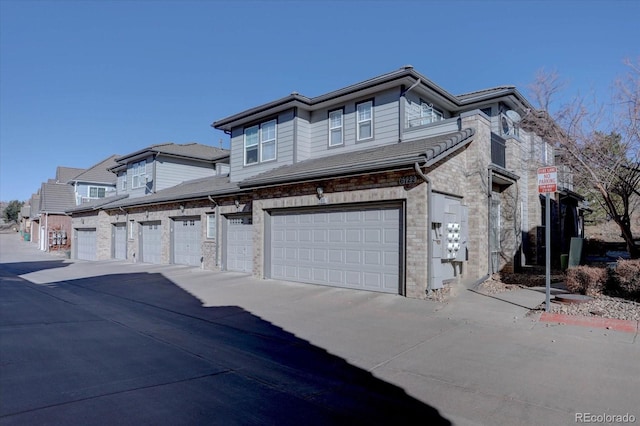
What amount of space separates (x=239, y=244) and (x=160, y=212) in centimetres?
672

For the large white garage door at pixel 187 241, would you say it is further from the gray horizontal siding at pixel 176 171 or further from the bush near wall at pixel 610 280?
the bush near wall at pixel 610 280

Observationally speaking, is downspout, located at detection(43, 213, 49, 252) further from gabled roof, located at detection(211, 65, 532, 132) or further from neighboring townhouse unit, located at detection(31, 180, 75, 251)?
gabled roof, located at detection(211, 65, 532, 132)

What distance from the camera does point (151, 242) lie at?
69.8 ft

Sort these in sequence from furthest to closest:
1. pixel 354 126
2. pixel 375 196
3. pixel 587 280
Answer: pixel 354 126
pixel 375 196
pixel 587 280

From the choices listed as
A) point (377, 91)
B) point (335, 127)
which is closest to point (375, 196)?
point (377, 91)

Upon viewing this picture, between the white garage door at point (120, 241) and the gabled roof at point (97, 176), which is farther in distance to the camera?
the gabled roof at point (97, 176)

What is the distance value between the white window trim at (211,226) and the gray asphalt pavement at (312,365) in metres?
7.77

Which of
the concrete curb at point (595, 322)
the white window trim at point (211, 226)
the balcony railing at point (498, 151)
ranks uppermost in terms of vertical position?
the balcony railing at point (498, 151)

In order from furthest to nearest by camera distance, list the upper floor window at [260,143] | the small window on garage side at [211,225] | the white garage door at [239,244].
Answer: the small window on garage side at [211,225]
the upper floor window at [260,143]
the white garage door at [239,244]

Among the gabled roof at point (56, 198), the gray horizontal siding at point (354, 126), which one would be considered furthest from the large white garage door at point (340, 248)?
the gabled roof at point (56, 198)

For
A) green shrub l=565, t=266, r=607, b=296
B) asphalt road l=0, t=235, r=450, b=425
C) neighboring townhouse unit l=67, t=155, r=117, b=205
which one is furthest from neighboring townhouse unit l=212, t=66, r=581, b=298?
neighboring townhouse unit l=67, t=155, r=117, b=205

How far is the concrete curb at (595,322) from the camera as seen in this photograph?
21.5 ft

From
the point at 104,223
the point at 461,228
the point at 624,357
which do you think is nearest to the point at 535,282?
the point at 461,228

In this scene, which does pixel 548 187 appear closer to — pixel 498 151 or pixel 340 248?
pixel 340 248
